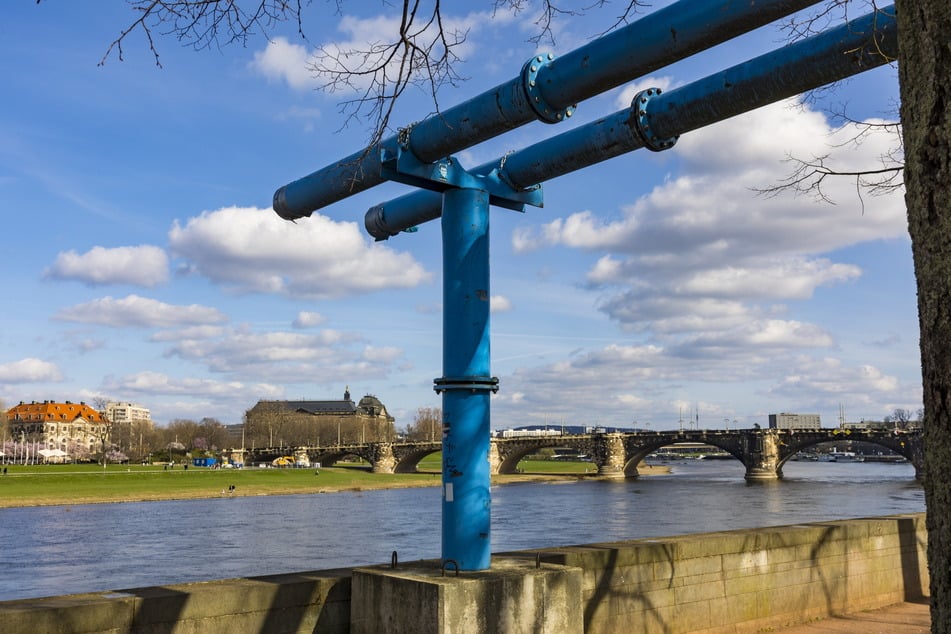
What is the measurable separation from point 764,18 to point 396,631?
541 centimetres

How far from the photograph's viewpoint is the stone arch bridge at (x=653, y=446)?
343 ft

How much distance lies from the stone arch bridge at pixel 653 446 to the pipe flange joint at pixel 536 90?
104 metres

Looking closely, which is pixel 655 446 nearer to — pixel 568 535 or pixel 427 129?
pixel 568 535

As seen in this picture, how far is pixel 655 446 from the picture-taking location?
11969 centimetres

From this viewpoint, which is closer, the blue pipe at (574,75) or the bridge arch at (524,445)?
the blue pipe at (574,75)

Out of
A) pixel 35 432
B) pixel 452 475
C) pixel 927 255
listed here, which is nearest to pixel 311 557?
pixel 452 475

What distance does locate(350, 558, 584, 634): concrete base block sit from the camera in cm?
674

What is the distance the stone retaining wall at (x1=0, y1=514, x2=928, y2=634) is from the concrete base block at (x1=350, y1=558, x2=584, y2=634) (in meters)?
0.04

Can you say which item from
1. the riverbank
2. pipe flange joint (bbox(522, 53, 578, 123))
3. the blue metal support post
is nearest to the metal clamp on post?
the blue metal support post

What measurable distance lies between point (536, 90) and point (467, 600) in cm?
413

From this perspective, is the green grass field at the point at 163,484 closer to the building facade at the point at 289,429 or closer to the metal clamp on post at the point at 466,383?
the metal clamp on post at the point at 466,383

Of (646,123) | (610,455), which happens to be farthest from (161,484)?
(646,123)

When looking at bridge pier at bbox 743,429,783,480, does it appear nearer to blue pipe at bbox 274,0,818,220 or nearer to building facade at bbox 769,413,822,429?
building facade at bbox 769,413,822,429

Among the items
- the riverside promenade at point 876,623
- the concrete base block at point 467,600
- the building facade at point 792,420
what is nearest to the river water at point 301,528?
the riverside promenade at point 876,623
